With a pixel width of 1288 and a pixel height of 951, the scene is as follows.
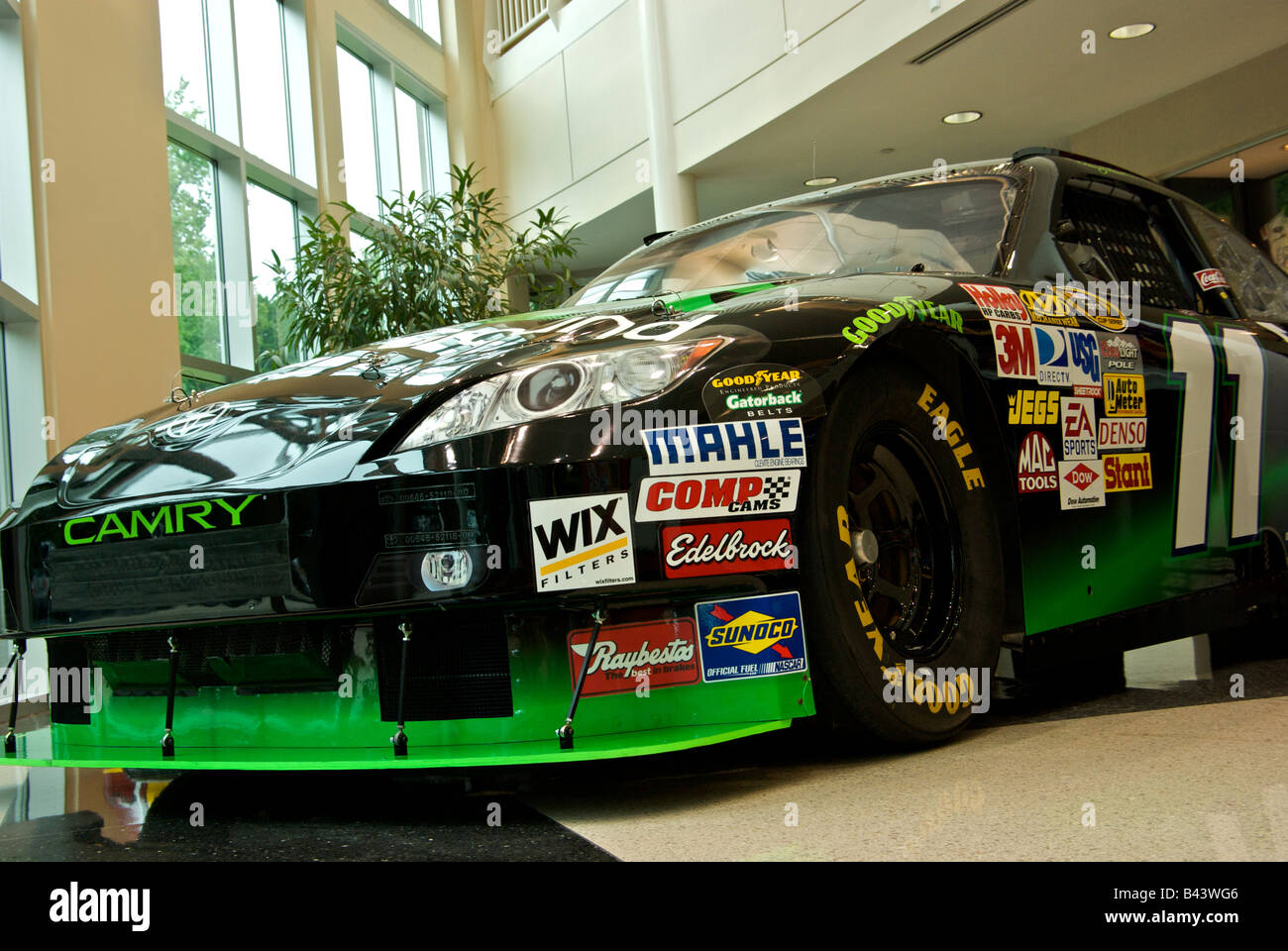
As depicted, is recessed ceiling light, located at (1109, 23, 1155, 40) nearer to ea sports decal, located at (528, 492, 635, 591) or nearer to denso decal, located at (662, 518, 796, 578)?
denso decal, located at (662, 518, 796, 578)

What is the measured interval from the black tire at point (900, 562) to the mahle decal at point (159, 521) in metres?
1.02

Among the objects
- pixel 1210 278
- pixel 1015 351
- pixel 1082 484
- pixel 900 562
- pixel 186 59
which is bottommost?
pixel 900 562

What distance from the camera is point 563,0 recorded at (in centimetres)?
1464

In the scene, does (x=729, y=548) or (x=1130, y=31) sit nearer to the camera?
(x=729, y=548)

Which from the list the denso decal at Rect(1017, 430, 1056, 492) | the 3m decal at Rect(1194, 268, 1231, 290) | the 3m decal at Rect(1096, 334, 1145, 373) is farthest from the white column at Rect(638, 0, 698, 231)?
the denso decal at Rect(1017, 430, 1056, 492)

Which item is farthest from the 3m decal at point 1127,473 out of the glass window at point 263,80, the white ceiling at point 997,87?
the glass window at point 263,80

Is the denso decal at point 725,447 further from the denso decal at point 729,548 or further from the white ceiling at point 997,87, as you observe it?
the white ceiling at point 997,87

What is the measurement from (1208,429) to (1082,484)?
669 mm

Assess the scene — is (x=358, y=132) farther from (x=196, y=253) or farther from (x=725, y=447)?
(x=725, y=447)

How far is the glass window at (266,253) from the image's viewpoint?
10.9 m

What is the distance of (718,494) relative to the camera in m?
2.15

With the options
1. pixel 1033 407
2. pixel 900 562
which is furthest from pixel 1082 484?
pixel 900 562

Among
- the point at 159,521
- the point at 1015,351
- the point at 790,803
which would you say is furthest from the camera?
the point at 1015,351
